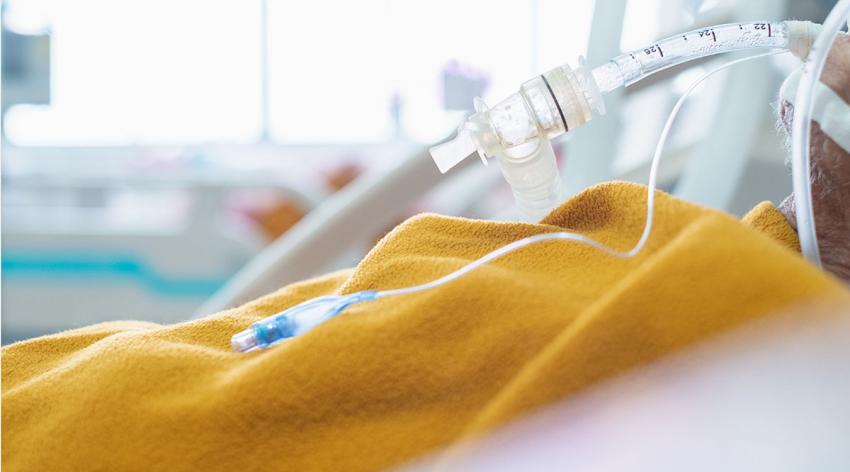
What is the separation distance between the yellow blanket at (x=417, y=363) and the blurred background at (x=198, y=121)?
85.8 inches

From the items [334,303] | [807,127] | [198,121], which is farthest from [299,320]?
[198,121]

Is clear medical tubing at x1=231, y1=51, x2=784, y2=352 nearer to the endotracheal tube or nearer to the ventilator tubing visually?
the endotracheal tube

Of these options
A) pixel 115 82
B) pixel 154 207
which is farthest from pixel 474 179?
→ pixel 115 82

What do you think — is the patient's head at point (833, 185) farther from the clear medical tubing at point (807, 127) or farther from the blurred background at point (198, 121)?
the blurred background at point (198, 121)

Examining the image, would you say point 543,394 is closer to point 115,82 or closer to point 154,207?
point 154,207

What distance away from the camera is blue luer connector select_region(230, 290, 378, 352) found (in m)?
0.48

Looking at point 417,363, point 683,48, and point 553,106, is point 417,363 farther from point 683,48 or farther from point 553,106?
point 683,48

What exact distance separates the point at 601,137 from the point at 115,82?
4129 millimetres

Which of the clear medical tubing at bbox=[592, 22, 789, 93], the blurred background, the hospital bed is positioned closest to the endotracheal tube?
the clear medical tubing at bbox=[592, 22, 789, 93]

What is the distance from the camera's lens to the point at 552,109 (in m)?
0.58

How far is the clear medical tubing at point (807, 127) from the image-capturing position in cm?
53

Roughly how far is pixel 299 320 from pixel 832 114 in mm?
390

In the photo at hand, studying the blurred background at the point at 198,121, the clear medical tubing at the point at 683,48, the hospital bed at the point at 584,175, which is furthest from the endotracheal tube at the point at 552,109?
the blurred background at the point at 198,121

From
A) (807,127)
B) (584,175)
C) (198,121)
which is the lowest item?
(198,121)
